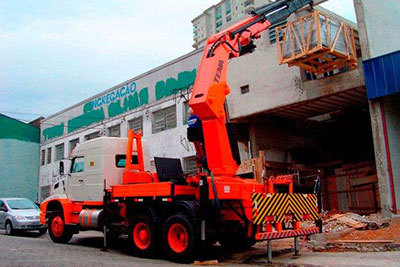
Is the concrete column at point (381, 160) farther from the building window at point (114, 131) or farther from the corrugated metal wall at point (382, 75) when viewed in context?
the building window at point (114, 131)

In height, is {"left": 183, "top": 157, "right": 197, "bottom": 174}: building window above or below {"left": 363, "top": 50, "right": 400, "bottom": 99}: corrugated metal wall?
below

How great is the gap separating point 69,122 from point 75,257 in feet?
87.1

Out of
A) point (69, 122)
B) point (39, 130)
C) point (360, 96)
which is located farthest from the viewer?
point (39, 130)

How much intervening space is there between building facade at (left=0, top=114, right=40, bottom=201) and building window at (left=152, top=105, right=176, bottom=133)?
16.9 meters

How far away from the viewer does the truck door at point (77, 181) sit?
13156 mm

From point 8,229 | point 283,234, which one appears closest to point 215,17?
point 8,229

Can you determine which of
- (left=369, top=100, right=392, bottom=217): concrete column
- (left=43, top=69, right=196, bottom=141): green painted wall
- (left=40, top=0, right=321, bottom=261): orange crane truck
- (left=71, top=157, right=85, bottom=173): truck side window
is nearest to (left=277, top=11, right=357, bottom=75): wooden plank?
(left=40, top=0, right=321, bottom=261): orange crane truck

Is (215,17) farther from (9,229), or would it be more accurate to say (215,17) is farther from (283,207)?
(283,207)

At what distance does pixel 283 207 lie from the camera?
30.3 feet

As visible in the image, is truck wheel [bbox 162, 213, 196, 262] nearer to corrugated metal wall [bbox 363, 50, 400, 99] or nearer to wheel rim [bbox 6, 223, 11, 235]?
corrugated metal wall [bbox 363, 50, 400, 99]

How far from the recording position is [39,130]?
39.2 m

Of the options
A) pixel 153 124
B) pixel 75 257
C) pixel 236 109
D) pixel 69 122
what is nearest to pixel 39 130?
pixel 69 122

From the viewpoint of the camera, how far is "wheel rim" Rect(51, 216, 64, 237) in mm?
13336

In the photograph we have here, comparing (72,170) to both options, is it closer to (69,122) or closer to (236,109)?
(236,109)
